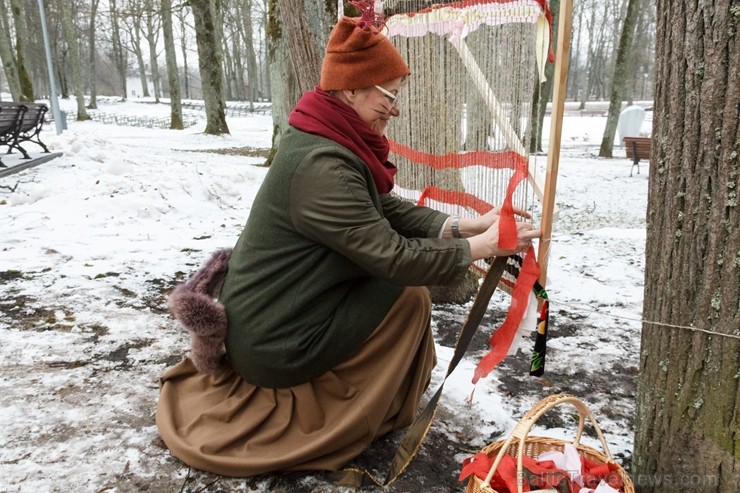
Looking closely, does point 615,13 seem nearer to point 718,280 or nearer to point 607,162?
point 607,162

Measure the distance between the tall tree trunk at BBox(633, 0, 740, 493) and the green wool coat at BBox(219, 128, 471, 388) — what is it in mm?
605

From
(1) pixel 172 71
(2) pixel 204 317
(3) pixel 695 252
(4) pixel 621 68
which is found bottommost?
(2) pixel 204 317

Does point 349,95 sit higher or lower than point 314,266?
higher

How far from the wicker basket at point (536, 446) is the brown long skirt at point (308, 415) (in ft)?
1.62

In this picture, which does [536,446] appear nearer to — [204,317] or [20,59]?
[204,317]

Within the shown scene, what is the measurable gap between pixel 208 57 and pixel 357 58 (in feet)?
47.4

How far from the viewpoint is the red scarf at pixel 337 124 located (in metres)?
1.90

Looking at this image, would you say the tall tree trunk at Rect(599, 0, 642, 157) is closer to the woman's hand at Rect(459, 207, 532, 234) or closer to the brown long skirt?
the woman's hand at Rect(459, 207, 532, 234)

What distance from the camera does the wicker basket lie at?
1466 millimetres

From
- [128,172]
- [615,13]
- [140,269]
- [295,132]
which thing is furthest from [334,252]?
[615,13]

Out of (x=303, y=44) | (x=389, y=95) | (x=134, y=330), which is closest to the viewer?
(x=389, y=95)

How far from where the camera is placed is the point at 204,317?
6.69 ft

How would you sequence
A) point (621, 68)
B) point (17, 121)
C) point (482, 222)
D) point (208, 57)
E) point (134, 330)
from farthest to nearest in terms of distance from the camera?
1. point (208, 57)
2. point (621, 68)
3. point (17, 121)
4. point (134, 330)
5. point (482, 222)

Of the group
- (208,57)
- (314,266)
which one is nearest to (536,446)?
(314,266)
